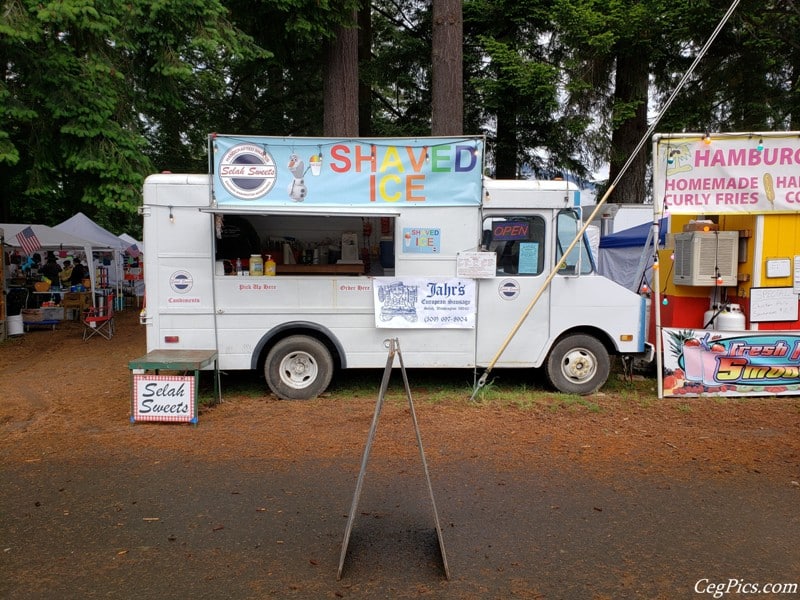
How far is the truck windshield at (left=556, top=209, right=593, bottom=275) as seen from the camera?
24.0ft

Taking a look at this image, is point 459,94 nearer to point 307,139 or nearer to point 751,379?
point 307,139

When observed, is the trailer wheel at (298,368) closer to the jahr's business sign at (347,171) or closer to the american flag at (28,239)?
the jahr's business sign at (347,171)

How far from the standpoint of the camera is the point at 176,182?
22.7ft

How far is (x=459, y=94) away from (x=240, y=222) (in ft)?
17.9

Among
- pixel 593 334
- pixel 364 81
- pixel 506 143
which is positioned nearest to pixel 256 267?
pixel 593 334

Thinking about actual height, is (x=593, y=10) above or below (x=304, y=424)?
above

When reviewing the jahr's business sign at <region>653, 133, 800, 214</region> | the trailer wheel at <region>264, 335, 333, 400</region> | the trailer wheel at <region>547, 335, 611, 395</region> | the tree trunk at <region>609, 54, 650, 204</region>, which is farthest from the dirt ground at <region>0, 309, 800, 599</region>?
the tree trunk at <region>609, 54, 650, 204</region>

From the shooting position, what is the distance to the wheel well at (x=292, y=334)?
7.12m

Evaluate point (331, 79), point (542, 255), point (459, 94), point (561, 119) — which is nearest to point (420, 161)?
point (542, 255)

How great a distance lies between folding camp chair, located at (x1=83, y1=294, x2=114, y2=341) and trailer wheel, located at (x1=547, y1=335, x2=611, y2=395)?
10.1 metres

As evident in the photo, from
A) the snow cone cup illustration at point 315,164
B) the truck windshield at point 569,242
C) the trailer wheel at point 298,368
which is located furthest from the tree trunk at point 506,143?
the trailer wheel at point 298,368

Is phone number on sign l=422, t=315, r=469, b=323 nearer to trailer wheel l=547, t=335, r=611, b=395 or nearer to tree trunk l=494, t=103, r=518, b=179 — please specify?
trailer wheel l=547, t=335, r=611, b=395

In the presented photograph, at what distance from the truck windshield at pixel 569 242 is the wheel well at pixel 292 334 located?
2.92 meters

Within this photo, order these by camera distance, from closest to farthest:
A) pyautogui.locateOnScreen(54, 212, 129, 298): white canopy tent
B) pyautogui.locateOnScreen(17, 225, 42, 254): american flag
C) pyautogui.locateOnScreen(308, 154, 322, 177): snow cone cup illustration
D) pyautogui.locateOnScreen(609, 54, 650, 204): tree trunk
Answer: pyautogui.locateOnScreen(308, 154, 322, 177): snow cone cup illustration, pyautogui.locateOnScreen(609, 54, 650, 204): tree trunk, pyautogui.locateOnScreen(17, 225, 42, 254): american flag, pyautogui.locateOnScreen(54, 212, 129, 298): white canopy tent
